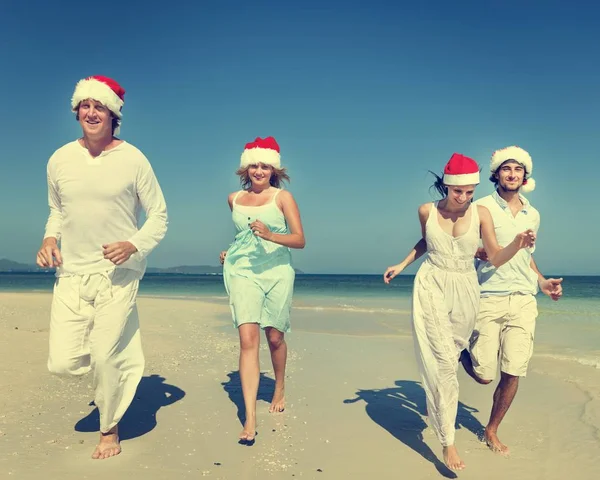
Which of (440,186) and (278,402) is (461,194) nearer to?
(440,186)

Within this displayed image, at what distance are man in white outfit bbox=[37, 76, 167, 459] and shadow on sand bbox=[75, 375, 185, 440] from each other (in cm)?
65

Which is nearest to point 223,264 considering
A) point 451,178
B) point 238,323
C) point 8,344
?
point 238,323

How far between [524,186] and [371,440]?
256cm

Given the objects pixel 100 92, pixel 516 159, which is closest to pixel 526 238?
pixel 516 159

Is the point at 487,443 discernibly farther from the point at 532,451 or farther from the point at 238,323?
the point at 238,323

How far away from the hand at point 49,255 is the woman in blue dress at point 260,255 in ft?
4.96

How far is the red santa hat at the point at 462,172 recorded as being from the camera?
177 inches

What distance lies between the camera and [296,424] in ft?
17.3

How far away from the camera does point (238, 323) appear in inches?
204

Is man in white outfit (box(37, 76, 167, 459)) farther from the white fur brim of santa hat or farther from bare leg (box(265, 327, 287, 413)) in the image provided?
the white fur brim of santa hat

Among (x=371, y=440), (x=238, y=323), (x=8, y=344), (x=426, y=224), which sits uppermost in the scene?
(x=426, y=224)

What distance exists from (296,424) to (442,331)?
66.8 inches

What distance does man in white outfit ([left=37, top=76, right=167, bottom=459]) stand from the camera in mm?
4246

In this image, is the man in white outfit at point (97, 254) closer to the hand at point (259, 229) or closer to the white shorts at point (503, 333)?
the hand at point (259, 229)
